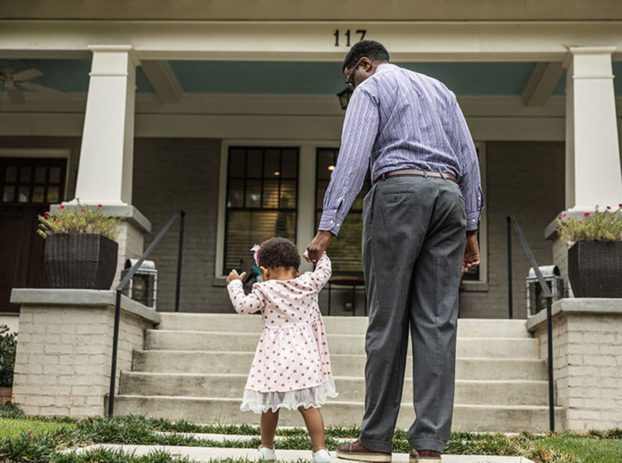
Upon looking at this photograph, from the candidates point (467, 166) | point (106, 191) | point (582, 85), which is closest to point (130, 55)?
point (106, 191)

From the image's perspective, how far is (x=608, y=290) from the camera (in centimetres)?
592

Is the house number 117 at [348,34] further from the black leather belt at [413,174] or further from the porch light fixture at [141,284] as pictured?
the black leather belt at [413,174]

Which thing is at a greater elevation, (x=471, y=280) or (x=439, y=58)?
(x=439, y=58)

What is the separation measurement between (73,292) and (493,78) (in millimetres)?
5921

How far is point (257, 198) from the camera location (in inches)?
424

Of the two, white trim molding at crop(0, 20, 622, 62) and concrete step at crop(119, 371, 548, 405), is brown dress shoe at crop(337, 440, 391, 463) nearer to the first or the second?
concrete step at crop(119, 371, 548, 405)

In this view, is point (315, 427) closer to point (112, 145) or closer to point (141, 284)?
point (141, 284)

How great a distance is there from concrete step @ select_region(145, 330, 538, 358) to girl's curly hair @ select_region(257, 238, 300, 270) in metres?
3.26

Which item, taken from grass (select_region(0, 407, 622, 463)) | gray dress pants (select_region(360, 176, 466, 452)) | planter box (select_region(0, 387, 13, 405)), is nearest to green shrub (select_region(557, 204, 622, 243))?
grass (select_region(0, 407, 622, 463))

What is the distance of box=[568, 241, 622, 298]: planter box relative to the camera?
5.92 m

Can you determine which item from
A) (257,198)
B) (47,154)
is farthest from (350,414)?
(47,154)

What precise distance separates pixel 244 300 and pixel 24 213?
8.25 meters

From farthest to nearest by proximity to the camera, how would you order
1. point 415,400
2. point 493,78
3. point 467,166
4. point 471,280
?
point 471,280
point 493,78
point 467,166
point 415,400

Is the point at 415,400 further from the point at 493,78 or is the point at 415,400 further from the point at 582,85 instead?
the point at 493,78
